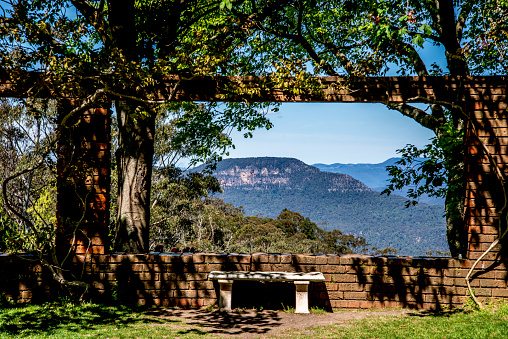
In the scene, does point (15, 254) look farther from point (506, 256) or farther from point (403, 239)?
point (403, 239)

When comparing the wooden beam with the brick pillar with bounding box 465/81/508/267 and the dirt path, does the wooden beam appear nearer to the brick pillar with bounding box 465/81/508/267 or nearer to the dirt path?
the brick pillar with bounding box 465/81/508/267

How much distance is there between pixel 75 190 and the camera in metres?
5.98

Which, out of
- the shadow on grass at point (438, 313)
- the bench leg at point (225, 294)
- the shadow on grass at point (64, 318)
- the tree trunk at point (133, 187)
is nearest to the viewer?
the shadow on grass at point (64, 318)

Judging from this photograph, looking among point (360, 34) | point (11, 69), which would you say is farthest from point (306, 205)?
point (11, 69)

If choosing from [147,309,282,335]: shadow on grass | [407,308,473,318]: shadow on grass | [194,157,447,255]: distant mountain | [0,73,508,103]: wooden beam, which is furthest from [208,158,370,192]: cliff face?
[407,308,473,318]: shadow on grass

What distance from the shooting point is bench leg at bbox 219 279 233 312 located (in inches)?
237

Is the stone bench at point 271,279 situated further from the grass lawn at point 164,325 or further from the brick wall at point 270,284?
the grass lawn at point 164,325

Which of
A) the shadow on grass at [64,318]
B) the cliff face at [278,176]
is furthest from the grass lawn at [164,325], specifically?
the cliff face at [278,176]

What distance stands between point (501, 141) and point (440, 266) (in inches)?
83.2

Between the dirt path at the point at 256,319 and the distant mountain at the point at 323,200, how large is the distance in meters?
86.5

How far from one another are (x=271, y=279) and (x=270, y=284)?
0.50m

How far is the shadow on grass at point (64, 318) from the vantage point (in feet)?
16.3

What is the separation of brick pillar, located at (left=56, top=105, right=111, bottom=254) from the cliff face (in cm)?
10161

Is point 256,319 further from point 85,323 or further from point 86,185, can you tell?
point 86,185
